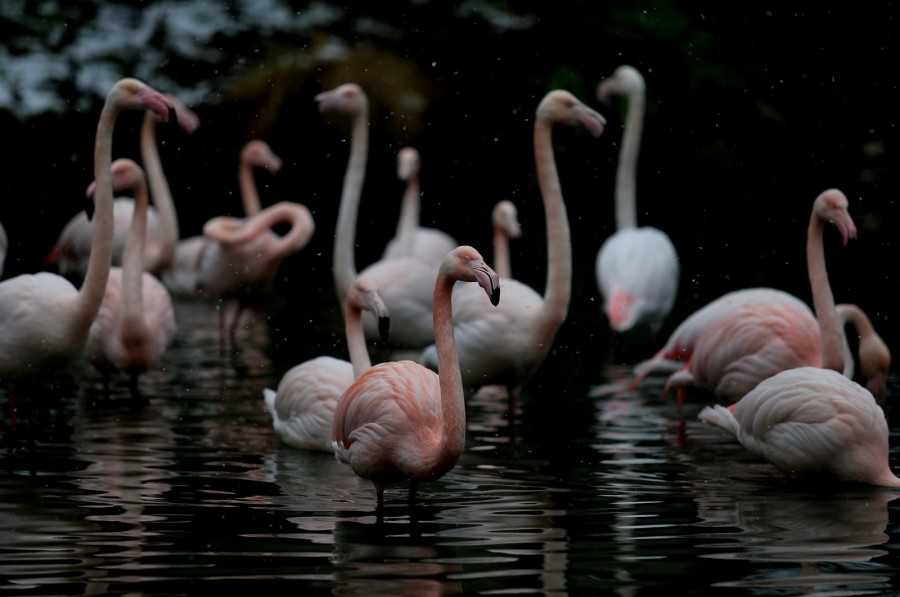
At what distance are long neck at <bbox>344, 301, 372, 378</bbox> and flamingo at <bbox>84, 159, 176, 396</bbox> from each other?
5.42 feet

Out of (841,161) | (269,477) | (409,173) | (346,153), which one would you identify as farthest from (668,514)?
(346,153)

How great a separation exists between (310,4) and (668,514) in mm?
11767

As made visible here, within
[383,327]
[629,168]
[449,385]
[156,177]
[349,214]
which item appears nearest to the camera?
[449,385]

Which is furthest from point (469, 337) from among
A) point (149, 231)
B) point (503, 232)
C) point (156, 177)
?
point (149, 231)

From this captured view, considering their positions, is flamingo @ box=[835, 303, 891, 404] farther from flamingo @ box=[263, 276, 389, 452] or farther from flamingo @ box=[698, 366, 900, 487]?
flamingo @ box=[263, 276, 389, 452]

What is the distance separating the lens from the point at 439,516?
4.59 m

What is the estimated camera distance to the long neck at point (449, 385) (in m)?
4.36

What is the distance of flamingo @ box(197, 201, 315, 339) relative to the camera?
1044 cm

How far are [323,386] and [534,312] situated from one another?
116 centimetres

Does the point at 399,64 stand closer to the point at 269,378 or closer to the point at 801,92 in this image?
the point at 801,92

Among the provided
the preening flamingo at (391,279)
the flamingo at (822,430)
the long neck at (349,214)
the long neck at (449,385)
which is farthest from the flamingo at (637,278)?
the long neck at (449,385)

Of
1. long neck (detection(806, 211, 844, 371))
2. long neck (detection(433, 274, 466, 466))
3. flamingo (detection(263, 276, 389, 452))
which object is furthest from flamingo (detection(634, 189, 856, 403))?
long neck (detection(433, 274, 466, 466))

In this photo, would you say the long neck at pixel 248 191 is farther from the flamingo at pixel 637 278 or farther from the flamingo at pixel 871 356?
the flamingo at pixel 871 356

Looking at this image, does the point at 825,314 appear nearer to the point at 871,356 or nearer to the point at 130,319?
the point at 871,356
